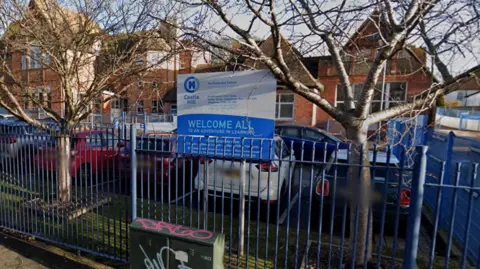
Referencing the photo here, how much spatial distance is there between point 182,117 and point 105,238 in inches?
87.5

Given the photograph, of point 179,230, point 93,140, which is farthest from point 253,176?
point 93,140

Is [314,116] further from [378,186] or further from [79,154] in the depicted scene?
[79,154]

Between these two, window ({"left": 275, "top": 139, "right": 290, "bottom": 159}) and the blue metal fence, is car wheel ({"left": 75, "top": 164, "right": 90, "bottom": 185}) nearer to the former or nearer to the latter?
window ({"left": 275, "top": 139, "right": 290, "bottom": 159})

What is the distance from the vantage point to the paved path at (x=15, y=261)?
359 cm

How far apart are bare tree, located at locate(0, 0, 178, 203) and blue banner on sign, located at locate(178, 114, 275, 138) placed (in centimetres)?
129

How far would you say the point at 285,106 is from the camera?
62.3ft

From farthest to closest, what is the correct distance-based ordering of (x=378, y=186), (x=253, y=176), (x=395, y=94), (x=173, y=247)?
1. (x=395, y=94)
2. (x=253, y=176)
3. (x=378, y=186)
4. (x=173, y=247)

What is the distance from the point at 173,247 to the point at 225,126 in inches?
70.0

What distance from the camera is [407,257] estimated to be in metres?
2.48

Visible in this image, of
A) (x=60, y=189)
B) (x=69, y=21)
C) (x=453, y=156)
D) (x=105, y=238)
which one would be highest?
(x=69, y=21)

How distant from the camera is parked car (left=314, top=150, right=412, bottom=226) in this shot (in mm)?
2553

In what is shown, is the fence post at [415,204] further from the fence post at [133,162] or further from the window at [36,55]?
the window at [36,55]

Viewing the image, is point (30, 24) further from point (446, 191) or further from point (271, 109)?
point (446, 191)

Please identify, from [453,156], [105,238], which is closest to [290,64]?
[453,156]
